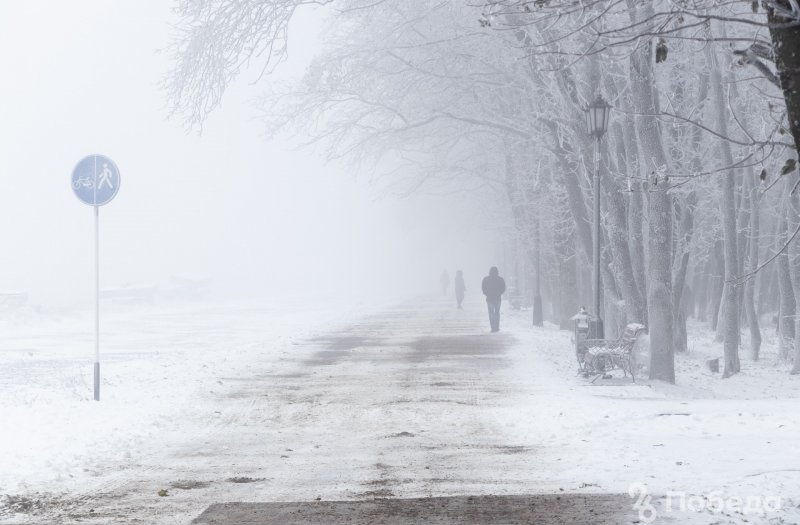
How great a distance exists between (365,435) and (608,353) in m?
6.19

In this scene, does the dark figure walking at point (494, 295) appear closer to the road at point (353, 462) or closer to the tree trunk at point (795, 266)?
the tree trunk at point (795, 266)

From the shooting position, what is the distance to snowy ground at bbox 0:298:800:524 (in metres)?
7.75

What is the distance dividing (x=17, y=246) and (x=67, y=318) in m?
76.6

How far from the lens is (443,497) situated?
7582mm

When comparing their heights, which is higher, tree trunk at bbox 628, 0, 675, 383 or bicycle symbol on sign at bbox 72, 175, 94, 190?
bicycle symbol on sign at bbox 72, 175, 94, 190

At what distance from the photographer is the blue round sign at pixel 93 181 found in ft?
43.5

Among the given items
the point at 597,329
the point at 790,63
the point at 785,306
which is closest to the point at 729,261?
the point at 785,306

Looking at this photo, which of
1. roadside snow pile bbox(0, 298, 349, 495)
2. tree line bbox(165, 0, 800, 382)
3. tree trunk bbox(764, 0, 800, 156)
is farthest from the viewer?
tree line bbox(165, 0, 800, 382)

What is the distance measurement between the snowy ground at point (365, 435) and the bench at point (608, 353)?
1.49 ft

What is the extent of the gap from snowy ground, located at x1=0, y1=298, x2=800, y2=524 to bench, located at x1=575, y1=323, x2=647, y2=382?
46cm

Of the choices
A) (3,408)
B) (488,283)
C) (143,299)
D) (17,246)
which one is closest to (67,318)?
(143,299)

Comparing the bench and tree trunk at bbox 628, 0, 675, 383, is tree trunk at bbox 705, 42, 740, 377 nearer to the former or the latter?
tree trunk at bbox 628, 0, 675, 383

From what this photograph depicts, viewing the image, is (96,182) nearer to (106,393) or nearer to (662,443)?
(106,393)

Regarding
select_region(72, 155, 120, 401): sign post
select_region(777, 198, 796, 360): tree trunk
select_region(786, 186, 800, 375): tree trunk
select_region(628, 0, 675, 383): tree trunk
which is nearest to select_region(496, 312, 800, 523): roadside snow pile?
select_region(628, 0, 675, 383): tree trunk
